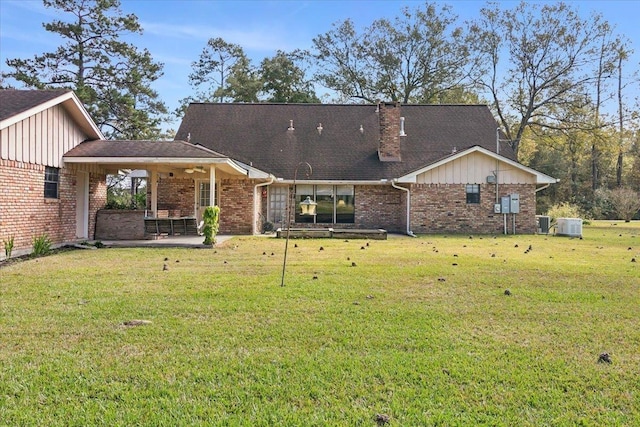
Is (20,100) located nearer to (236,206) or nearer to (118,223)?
(118,223)

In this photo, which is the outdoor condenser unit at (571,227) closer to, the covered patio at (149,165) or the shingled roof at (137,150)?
the covered patio at (149,165)

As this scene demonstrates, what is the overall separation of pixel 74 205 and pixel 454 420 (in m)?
13.8

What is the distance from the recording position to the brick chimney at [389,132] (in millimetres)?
21125

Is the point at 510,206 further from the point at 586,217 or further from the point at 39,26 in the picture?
the point at 39,26

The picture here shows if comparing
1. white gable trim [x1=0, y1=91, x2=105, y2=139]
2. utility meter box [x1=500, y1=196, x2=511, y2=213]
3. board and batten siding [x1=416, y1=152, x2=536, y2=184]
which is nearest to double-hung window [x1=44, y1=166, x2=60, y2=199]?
white gable trim [x1=0, y1=91, x2=105, y2=139]

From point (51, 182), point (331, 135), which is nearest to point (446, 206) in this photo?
point (331, 135)

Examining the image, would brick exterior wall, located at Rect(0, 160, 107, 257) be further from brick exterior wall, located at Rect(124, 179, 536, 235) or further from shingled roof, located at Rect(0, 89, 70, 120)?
brick exterior wall, located at Rect(124, 179, 536, 235)

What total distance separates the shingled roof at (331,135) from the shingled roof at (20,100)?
30.4 ft

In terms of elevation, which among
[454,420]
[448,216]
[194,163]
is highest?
[194,163]

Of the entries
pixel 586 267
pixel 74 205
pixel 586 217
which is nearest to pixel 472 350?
pixel 586 267

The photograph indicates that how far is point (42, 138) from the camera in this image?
1181cm

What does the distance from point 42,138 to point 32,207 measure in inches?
70.3

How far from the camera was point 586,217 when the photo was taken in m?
32.7

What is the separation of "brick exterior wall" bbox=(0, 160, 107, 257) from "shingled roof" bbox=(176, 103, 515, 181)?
8322 mm
